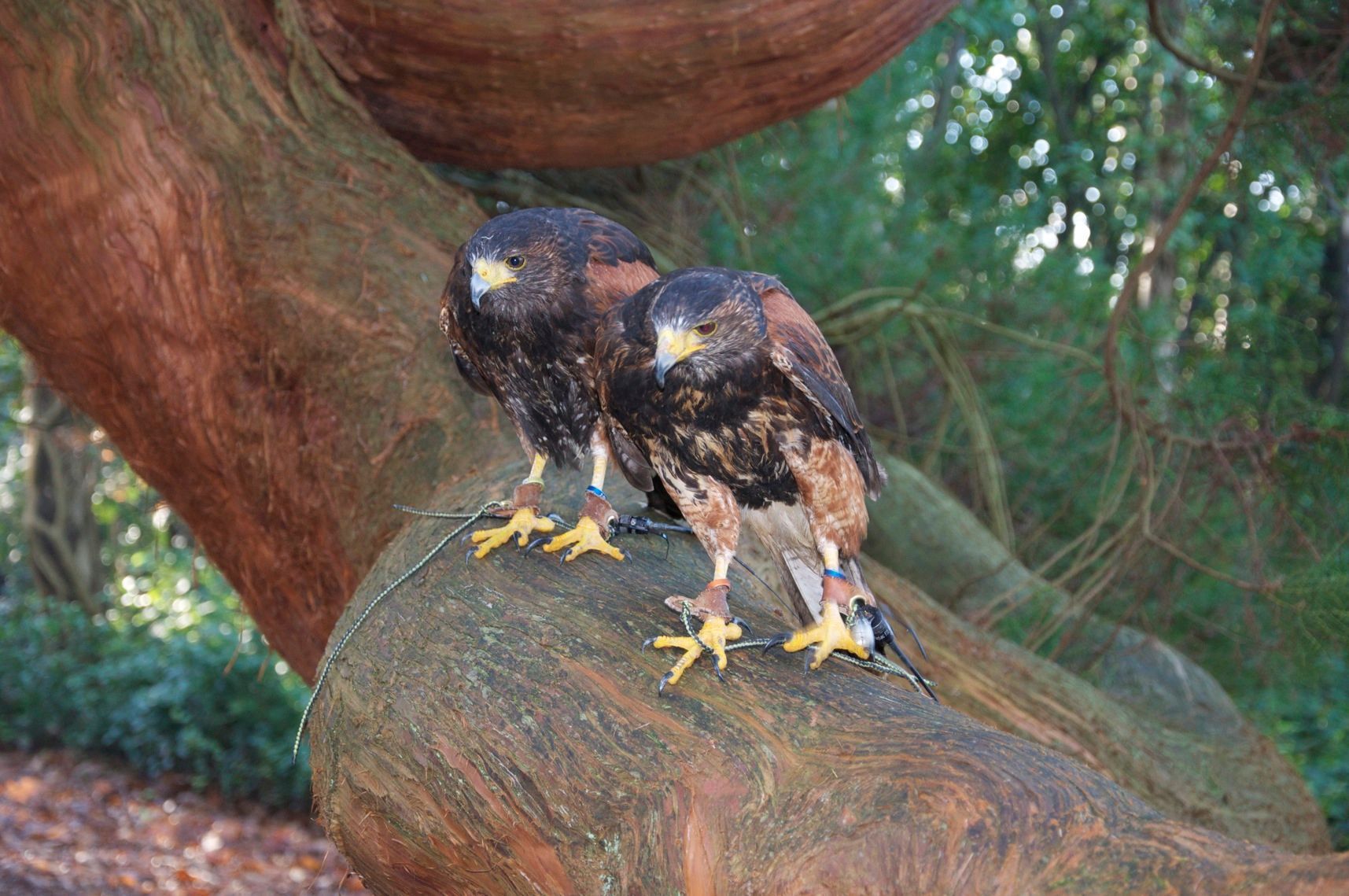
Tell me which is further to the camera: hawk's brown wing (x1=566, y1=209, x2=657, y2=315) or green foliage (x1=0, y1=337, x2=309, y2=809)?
green foliage (x1=0, y1=337, x2=309, y2=809)

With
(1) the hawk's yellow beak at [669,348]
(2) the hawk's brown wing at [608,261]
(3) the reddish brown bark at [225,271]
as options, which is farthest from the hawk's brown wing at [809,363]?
(3) the reddish brown bark at [225,271]

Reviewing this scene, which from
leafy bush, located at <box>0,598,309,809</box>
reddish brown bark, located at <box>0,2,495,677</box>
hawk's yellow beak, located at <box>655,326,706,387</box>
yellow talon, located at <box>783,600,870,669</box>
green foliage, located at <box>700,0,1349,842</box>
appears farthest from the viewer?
leafy bush, located at <box>0,598,309,809</box>

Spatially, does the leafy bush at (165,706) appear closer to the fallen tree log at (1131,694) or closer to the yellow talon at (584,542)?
the fallen tree log at (1131,694)

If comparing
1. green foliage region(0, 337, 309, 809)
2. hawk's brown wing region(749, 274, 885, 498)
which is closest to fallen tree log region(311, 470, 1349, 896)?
hawk's brown wing region(749, 274, 885, 498)

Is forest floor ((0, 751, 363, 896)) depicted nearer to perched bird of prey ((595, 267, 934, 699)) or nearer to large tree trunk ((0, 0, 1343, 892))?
large tree trunk ((0, 0, 1343, 892))

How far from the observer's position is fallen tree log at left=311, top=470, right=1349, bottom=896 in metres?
1.73

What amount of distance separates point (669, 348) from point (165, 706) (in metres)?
6.42

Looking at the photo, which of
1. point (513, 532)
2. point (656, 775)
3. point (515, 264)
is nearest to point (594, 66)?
point (515, 264)

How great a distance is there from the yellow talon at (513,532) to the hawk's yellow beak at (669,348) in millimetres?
801

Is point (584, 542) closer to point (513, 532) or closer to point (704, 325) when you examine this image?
point (513, 532)

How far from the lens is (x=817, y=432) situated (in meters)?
2.26

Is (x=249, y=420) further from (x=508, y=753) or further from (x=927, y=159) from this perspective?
(x=927, y=159)

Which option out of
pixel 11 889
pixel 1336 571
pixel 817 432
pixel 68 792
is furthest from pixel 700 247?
pixel 68 792

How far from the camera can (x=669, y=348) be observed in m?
2.04
